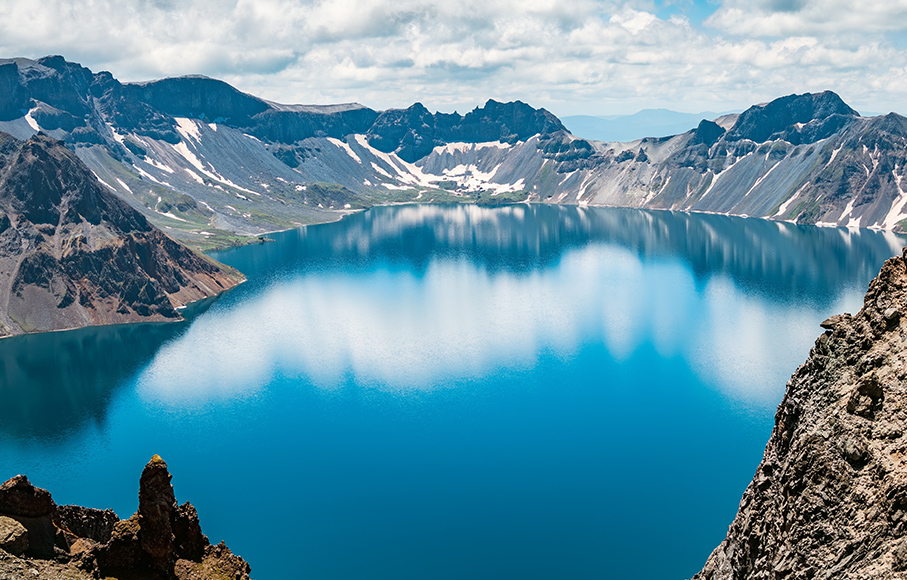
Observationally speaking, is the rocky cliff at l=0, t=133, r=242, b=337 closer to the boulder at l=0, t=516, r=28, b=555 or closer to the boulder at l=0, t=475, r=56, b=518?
the boulder at l=0, t=475, r=56, b=518

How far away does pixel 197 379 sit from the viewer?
126938 mm

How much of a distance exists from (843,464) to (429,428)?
79.1 meters

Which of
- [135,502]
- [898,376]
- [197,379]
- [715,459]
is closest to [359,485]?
[135,502]

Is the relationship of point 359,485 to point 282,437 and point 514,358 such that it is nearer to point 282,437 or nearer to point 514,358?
point 282,437

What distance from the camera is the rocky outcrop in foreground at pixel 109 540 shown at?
30.1 m

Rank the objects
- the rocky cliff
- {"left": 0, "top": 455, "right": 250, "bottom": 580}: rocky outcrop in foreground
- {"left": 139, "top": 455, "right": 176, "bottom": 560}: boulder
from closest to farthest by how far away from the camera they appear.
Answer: {"left": 0, "top": 455, "right": 250, "bottom": 580}: rocky outcrop in foreground
{"left": 139, "top": 455, "right": 176, "bottom": 560}: boulder
the rocky cliff

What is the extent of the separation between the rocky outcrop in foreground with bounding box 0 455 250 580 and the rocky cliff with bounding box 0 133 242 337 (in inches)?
5641

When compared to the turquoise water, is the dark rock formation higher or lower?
higher

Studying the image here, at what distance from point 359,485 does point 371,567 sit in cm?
1676

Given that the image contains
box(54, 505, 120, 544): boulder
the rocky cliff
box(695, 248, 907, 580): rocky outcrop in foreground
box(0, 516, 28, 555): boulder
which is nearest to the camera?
box(695, 248, 907, 580): rocky outcrop in foreground

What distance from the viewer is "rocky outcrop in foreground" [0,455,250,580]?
30094mm

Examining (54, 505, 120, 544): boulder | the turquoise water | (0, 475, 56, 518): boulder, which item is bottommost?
the turquoise water

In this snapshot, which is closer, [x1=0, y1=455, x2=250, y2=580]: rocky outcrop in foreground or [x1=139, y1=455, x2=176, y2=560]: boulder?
[x1=0, y1=455, x2=250, y2=580]: rocky outcrop in foreground

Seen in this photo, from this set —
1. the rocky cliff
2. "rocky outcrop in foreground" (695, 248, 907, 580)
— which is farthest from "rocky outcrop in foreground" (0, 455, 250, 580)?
the rocky cliff
